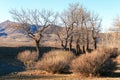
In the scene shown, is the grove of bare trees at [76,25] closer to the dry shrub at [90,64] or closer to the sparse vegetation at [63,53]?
the sparse vegetation at [63,53]

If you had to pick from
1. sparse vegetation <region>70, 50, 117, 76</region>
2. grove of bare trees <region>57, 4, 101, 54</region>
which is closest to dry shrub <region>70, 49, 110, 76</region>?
sparse vegetation <region>70, 50, 117, 76</region>

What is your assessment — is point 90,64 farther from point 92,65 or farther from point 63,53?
point 63,53

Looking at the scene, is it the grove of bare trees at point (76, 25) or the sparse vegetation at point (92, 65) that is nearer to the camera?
the sparse vegetation at point (92, 65)

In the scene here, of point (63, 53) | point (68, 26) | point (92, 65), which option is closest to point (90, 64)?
point (92, 65)

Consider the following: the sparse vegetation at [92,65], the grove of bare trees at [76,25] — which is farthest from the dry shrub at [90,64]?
the grove of bare trees at [76,25]

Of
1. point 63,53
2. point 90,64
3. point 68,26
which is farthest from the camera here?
point 68,26

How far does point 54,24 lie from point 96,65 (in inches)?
1119

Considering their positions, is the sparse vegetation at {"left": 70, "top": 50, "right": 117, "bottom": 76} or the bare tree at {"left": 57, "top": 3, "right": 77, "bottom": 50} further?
the bare tree at {"left": 57, "top": 3, "right": 77, "bottom": 50}

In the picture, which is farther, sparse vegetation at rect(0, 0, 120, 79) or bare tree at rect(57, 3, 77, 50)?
bare tree at rect(57, 3, 77, 50)

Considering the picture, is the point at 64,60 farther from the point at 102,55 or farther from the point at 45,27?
the point at 45,27

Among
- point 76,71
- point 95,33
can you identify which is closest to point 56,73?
point 76,71

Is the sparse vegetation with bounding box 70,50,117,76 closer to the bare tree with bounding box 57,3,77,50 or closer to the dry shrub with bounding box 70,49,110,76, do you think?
the dry shrub with bounding box 70,49,110,76

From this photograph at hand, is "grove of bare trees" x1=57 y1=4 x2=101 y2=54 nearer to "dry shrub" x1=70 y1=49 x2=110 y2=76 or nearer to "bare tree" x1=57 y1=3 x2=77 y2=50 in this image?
"bare tree" x1=57 y1=3 x2=77 y2=50

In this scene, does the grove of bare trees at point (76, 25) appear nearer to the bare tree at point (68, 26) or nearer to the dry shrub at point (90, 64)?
the bare tree at point (68, 26)
